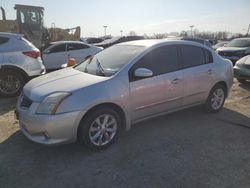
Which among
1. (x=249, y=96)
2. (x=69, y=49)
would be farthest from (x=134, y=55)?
(x=69, y=49)

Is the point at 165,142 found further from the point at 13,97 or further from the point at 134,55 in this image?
the point at 13,97

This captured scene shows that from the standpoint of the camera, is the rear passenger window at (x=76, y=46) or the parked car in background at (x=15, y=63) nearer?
the parked car in background at (x=15, y=63)

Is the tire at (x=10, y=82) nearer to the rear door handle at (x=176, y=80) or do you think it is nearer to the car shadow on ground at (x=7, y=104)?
the car shadow on ground at (x=7, y=104)

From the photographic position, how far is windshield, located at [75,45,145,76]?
4.23m

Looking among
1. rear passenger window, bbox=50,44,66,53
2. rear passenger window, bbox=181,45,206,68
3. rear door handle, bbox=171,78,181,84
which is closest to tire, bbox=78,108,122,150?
rear door handle, bbox=171,78,181,84

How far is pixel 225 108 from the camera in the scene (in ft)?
19.7

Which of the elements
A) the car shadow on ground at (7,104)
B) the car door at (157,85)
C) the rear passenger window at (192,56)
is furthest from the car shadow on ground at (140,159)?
the car shadow on ground at (7,104)

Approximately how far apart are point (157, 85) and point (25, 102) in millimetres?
2104

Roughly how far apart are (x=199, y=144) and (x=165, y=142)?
0.54 metres

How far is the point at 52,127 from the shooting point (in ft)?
11.3

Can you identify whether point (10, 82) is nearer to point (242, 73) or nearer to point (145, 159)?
point (145, 159)

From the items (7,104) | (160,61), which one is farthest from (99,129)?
(7,104)

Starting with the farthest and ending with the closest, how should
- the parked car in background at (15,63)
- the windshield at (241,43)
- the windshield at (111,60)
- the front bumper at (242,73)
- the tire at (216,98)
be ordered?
the windshield at (241,43) → the front bumper at (242,73) → the parked car in background at (15,63) → the tire at (216,98) → the windshield at (111,60)

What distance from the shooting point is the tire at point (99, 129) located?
145 inches
